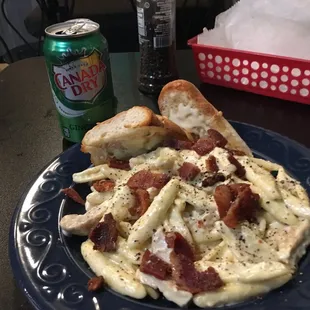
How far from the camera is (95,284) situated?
83cm

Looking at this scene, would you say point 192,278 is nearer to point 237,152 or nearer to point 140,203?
point 140,203

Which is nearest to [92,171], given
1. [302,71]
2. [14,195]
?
[14,195]

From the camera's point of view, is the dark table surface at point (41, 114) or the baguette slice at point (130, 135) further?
the dark table surface at point (41, 114)

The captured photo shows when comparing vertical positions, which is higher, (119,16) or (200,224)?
(200,224)

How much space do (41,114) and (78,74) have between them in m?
0.44

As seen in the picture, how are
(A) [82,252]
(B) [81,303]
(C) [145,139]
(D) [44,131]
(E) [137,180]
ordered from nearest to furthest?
1. (B) [81,303]
2. (A) [82,252]
3. (E) [137,180]
4. (C) [145,139]
5. (D) [44,131]

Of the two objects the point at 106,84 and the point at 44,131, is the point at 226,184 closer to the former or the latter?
the point at 106,84

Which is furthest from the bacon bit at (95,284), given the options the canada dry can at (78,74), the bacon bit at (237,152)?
the canada dry can at (78,74)

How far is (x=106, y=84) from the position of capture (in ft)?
4.49

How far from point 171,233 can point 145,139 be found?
304mm

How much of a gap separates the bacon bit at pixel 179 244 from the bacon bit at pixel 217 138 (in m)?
0.30

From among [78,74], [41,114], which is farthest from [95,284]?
[41,114]

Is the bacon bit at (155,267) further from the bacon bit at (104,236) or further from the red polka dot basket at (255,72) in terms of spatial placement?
the red polka dot basket at (255,72)

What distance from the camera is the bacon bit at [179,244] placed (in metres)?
0.86
